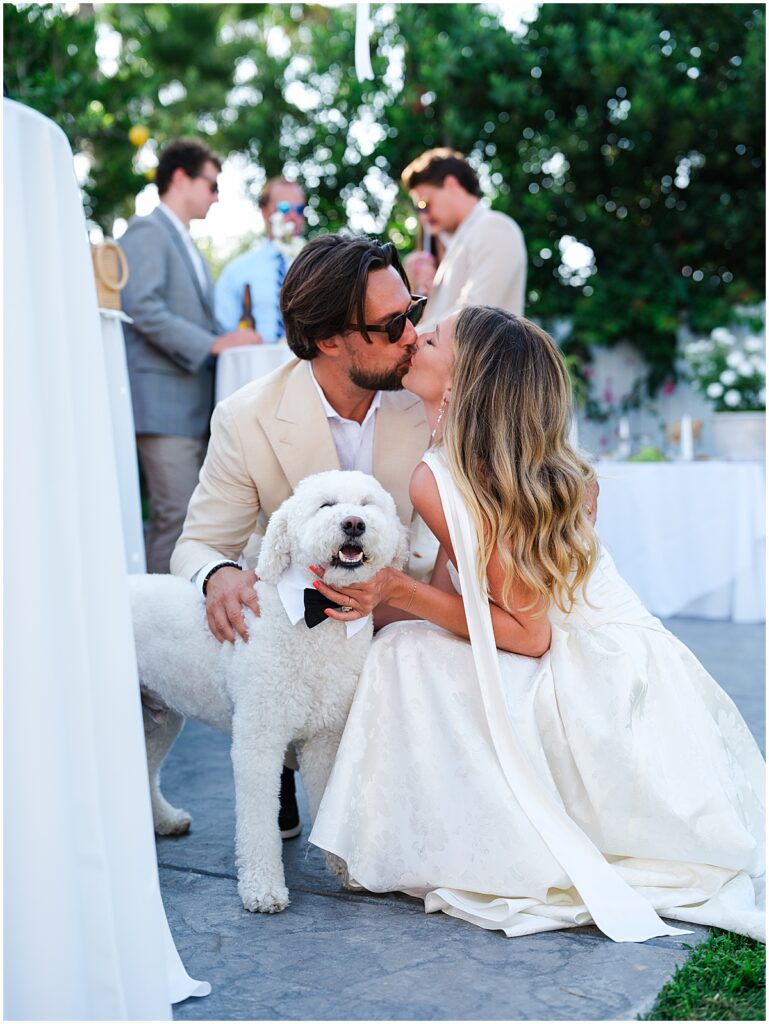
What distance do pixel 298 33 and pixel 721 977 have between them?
17.2m

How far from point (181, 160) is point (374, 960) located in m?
4.34

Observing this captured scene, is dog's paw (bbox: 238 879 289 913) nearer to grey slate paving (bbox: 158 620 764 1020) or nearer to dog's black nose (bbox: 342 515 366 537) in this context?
grey slate paving (bbox: 158 620 764 1020)

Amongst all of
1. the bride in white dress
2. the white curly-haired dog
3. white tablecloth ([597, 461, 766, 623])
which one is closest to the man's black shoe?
the white curly-haired dog

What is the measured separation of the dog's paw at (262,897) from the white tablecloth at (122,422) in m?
1.88

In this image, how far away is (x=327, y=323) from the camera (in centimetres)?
321

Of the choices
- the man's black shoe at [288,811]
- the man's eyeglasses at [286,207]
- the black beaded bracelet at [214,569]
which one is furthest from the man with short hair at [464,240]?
the man's black shoe at [288,811]

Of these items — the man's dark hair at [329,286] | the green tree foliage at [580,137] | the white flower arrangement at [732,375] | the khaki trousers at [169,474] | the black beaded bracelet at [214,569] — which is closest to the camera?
the black beaded bracelet at [214,569]

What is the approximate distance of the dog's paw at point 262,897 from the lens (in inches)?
106

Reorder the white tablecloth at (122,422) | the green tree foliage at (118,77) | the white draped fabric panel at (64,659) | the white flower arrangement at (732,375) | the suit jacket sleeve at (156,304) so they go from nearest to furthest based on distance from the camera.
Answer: the white draped fabric panel at (64,659), the white tablecloth at (122,422), the suit jacket sleeve at (156,304), the white flower arrangement at (732,375), the green tree foliage at (118,77)

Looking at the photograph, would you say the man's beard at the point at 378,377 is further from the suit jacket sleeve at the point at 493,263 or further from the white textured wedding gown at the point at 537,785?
the suit jacket sleeve at the point at 493,263

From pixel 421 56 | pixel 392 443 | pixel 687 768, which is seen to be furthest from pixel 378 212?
pixel 687 768

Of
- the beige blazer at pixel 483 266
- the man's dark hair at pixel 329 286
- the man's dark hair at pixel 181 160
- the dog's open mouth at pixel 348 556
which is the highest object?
the man's dark hair at pixel 181 160

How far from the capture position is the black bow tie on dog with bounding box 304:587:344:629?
2.69m

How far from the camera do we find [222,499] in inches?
131
